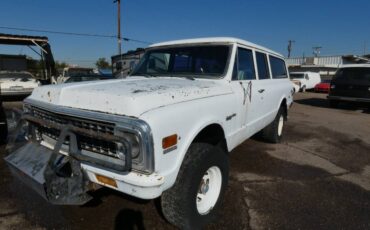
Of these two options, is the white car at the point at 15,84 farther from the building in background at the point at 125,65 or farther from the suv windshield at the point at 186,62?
the suv windshield at the point at 186,62

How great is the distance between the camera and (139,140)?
2.15 metres

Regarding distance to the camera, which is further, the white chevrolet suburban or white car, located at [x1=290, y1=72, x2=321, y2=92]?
white car, located at [x1=290, y1=72, x2=321, y2=92]

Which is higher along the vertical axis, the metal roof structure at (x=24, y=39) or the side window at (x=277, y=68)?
the metal roof structure at (x=24, y=39)

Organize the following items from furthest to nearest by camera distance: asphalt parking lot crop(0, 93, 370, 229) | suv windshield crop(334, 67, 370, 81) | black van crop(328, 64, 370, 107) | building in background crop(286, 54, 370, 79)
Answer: building in background crop(286, 54, 370, 79) < suv windshield crop(334, 67, 370, 81) < black van crop(328, 64, 370, 107) < asphalt parking lot crop(0, 93, 370, 229)

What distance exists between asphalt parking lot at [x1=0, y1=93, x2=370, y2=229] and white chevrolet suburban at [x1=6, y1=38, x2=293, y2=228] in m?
0.56

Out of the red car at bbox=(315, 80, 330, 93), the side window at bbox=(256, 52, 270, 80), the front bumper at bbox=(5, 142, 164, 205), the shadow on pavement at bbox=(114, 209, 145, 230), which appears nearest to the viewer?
the front bumper at bbox=(5, 142, 164, 205)

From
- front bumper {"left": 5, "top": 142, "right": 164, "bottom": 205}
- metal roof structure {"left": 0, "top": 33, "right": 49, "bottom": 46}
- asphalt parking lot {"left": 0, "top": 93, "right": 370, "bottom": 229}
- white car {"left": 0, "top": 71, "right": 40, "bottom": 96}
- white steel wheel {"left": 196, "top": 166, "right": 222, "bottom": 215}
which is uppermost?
metal roof structure {"left": 0, "top": 33, "right": 49, "bottom": 46}

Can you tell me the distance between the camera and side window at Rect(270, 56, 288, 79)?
5652 millimetres

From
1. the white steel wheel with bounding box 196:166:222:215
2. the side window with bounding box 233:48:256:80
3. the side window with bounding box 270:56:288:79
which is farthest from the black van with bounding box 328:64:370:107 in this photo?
the white steel wheel with bounding box 196:166:222:215

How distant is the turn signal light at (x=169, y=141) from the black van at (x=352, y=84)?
1208cm

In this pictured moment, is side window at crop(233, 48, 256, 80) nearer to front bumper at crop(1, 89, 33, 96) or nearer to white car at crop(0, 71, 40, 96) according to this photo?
white car at crop(0, 71, 40, 96)

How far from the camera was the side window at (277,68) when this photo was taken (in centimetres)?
565

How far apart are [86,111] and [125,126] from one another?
0.47 metres

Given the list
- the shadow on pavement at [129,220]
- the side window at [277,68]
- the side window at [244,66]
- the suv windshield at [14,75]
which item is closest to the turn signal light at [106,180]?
the shadow on pavement at [129,220]
